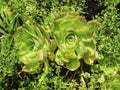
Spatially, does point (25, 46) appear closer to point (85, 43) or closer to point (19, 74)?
point (19, 74)

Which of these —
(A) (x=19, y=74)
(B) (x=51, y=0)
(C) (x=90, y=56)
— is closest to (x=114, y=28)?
(C) (x=90, y=56)

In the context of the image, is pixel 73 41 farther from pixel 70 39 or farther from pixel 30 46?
pixel 30 46

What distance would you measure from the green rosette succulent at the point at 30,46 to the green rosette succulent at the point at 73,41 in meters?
0.05

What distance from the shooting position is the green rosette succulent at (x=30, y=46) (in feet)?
4.32

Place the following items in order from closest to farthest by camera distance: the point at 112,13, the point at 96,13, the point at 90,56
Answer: the point at 90,56 → the point at 112,13 → the point at 96,13

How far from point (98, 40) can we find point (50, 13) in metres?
0.21

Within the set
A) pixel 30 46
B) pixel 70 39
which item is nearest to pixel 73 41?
pixel 70 39

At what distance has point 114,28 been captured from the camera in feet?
4.60

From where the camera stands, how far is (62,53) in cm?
130

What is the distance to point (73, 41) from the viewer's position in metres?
1.33

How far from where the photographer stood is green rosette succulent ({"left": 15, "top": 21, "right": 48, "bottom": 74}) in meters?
1.32

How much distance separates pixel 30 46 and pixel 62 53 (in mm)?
134

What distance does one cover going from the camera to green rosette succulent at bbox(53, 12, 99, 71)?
1301 millimetres

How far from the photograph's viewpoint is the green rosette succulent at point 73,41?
51.2 inches
